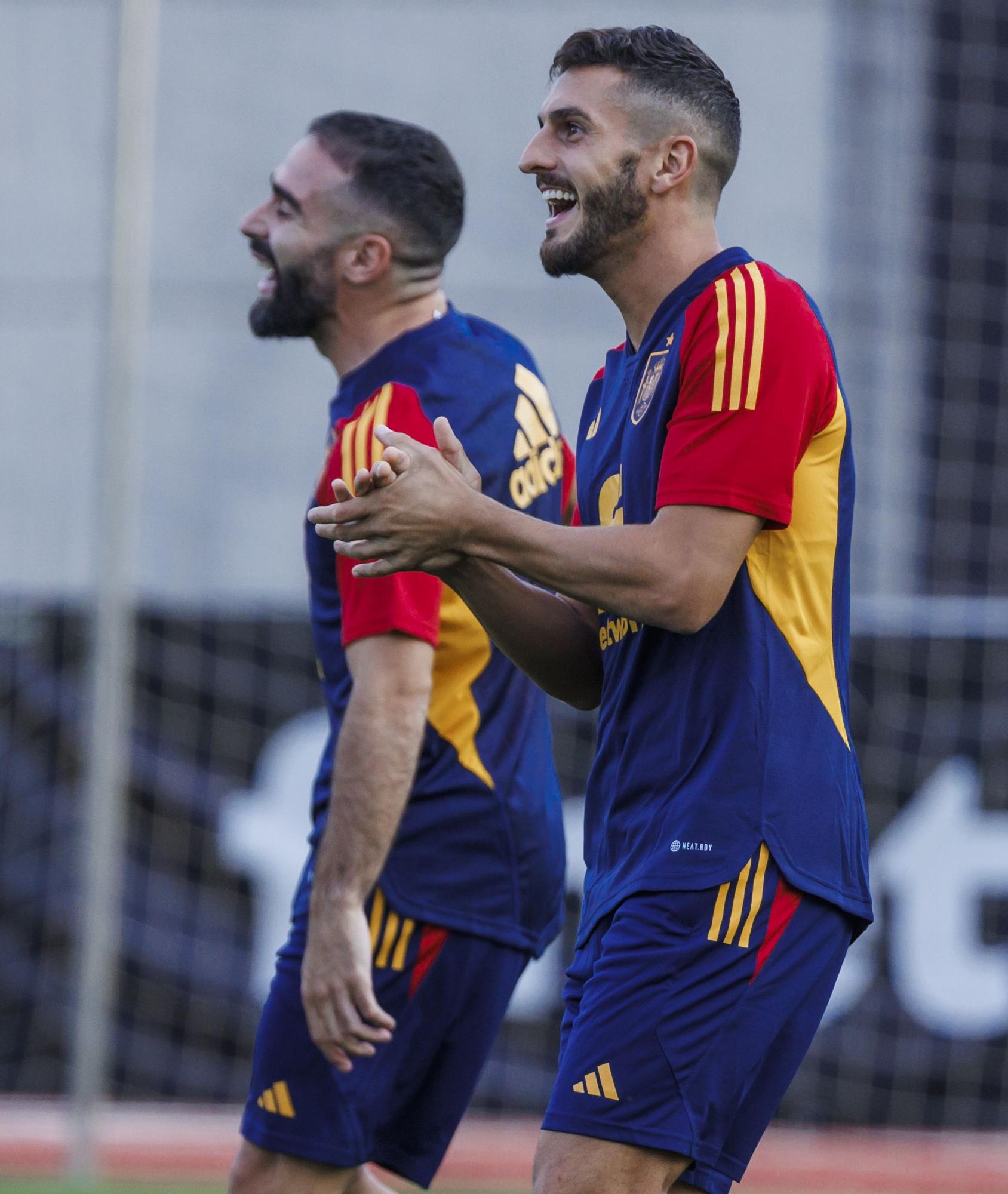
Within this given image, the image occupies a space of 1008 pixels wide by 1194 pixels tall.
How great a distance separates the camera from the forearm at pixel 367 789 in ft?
9.63

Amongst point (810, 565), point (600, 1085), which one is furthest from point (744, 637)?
point (600, 1085)

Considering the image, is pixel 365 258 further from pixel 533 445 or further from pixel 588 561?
pixel 588 561

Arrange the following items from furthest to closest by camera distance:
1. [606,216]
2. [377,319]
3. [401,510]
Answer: [377,319]
[606,216]
[401,510]

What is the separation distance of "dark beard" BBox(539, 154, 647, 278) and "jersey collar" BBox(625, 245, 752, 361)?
0.12 m

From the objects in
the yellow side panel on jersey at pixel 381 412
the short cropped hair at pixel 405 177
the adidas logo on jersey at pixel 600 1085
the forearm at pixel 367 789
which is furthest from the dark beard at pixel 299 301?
the adidas logo on jersey at pixel 600 1085

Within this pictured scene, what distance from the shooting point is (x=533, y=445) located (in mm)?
3338

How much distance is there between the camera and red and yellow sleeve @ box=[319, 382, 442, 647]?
9.76 feet

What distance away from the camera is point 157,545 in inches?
388

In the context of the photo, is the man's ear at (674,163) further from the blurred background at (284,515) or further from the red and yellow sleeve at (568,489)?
the blurred background at (284,515)

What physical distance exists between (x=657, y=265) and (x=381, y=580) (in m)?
0.76

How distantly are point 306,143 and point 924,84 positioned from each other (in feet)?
21.1

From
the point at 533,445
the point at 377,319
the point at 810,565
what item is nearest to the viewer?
Result: the point at 810,565

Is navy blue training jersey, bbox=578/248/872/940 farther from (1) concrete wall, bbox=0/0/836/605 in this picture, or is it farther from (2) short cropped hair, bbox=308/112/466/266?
(1) concrete wall, bbox=0/0/836/605

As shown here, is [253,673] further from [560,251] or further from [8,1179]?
[560,251]
